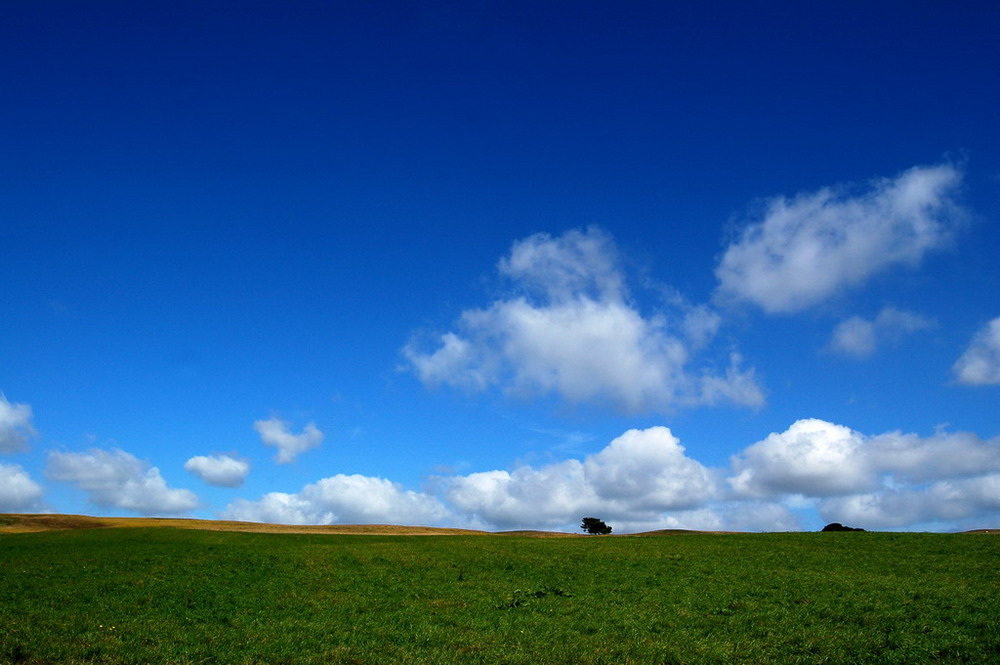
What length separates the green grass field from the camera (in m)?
21.5

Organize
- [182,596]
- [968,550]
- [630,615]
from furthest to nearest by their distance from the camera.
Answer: [968,550] < [182,596] < [630,615]

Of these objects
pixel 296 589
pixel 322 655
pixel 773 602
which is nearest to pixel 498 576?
pixel 296 589

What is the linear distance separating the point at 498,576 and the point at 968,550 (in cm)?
3575

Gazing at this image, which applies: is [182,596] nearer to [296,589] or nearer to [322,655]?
[296,589]

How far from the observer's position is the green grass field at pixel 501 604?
21.5 m

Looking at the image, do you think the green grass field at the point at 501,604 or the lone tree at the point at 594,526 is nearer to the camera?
the green grass field at the point at 501,604

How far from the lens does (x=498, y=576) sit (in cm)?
3766

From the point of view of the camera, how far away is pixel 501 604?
29922 millimetres

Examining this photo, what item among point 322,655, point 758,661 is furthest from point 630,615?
point 322,655

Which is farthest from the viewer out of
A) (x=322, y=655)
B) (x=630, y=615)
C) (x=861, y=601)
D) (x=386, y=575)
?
(x=386, y=575)

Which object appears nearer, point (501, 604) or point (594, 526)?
point (501, 604)

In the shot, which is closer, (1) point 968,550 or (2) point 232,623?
(2) point 232,623

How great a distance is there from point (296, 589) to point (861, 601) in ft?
85.0

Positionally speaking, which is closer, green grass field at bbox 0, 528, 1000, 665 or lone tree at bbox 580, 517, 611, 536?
green grass field at bbox 0, 528, 1000, 665
